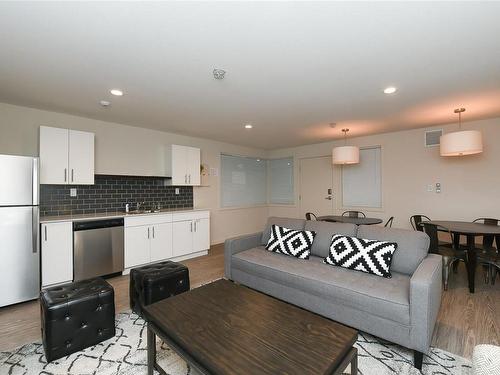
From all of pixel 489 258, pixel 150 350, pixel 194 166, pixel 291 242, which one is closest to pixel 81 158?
pixel 194 166

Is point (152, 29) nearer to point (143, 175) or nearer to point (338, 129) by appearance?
point (143, 175)

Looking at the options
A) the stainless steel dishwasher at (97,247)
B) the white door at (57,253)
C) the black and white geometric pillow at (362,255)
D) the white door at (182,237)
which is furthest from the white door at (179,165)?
the black and white geometric pillow at (362,255)

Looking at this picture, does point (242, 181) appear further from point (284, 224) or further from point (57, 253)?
point (57, 253)

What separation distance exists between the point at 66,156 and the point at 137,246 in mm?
1602

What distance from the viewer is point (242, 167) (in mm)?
6449

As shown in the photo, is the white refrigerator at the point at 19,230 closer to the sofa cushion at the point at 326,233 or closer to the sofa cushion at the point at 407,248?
the sofa cushion at the point at 326,233

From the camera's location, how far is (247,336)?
143cm

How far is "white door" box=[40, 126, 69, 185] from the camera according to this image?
10.6 ft

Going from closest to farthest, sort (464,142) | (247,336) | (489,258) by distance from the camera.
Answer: (247,336) → (489,258) → (464,142)

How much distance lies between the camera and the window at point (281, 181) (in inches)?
264

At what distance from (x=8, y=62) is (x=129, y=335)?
2.61 meters

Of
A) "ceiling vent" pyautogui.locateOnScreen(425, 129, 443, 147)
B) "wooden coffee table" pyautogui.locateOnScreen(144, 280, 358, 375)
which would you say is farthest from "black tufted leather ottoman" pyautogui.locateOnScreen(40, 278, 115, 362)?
"ceiling vent" pyautogui.locateOnScreen(425, 129, 443, 147)

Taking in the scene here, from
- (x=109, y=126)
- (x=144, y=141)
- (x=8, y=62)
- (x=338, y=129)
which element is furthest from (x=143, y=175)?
(x=338, y=129)

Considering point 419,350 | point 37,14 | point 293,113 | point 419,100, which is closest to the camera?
point 37,14
